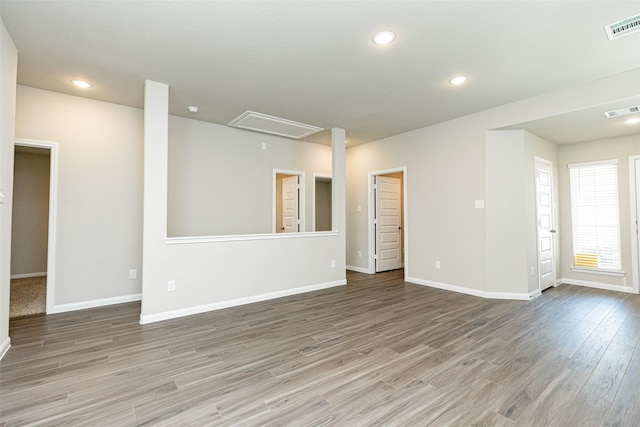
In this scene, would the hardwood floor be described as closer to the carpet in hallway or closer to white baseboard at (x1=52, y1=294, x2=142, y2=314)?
white baseboard at (x1=52, y1=294, x2=142, y2=314)

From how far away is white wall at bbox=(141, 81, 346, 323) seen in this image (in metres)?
3.41

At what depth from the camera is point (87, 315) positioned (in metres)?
3.59

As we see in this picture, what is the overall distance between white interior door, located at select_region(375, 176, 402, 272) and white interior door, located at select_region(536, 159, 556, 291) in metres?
2.65

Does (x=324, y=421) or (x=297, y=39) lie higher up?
(x=297, y=39)

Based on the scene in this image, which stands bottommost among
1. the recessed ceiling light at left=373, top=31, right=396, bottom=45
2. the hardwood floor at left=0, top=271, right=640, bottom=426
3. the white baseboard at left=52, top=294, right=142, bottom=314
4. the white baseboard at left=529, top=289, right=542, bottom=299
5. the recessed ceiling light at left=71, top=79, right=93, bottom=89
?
the hardwood floor at left=0, top=271, right=640, bottom=426

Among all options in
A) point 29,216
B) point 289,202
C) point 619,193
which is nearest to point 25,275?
point 29,216

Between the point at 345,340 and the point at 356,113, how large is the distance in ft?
10.6

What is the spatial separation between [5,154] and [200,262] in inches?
80.0

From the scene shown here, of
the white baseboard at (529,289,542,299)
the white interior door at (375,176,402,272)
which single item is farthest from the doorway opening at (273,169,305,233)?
the white baseboard at (529,289,542,299)

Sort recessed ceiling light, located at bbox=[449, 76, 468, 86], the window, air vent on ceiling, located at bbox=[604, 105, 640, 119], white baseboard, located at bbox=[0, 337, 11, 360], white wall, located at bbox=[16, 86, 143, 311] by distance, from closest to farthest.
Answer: white baseboard, located at bbox=[0, 337, 11, 360], recessed ceiling light, located at bbox=[449, 76, 468, 86], air vent on ceiling, located at bbox=[604, 105, 640, 119], white wall, located at bbox=[16, 86, 143, 311], the window

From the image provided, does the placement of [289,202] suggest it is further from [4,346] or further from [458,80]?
[4,346]

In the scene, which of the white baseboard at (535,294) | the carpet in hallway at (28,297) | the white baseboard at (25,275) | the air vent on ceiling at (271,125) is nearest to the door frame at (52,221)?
the carpet in hallway at (28,297)

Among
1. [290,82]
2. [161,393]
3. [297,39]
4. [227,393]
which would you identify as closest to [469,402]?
[227,393]

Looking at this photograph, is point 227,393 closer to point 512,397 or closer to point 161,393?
point 161,393
